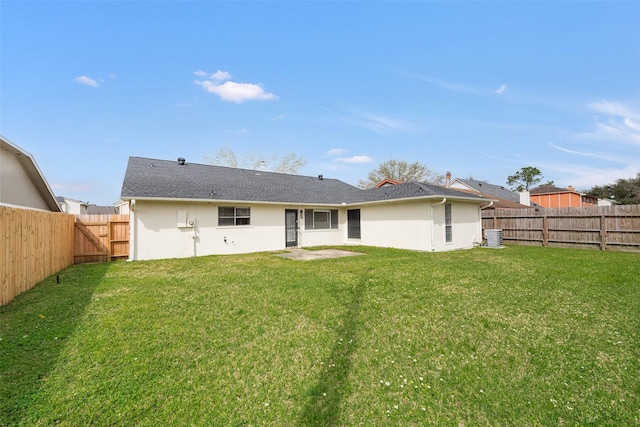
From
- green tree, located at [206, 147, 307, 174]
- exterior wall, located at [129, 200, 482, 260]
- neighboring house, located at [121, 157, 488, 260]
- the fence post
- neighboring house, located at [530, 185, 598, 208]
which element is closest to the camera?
exterior wall, located at [129, 200, 482, 260]

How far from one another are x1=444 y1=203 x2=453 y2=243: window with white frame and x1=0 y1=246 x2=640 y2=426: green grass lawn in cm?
660

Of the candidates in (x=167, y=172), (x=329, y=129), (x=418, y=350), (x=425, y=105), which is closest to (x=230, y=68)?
(x=167, y=172)

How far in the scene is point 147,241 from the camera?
35.6ft

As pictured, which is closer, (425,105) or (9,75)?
(9,75)

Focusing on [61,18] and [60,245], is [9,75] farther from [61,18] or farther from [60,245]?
[60,245]

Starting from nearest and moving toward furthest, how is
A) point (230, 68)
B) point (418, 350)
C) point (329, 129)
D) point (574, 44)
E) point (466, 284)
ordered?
point (418, 350) < point (466, 284) < point (574, 44) < point (230, 68) < point (329, 129)

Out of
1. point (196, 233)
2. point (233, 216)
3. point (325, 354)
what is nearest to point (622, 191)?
point (233, 216)

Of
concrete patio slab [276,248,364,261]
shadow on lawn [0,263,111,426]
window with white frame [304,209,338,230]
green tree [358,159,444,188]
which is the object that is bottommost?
shadow on lawn [0,263,111,426]

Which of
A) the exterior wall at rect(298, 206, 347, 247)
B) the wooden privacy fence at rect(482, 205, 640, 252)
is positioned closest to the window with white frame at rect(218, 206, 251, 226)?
the exterior wall at rect(298, 206, 347, 247)

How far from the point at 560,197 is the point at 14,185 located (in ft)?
132

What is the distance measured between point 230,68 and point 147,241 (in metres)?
9.23

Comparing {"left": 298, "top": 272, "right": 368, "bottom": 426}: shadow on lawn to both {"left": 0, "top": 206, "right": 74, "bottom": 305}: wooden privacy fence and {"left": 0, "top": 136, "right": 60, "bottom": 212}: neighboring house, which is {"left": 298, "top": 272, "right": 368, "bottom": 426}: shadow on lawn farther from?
{"left": 0, "top": 136, "right": 60, "bottom": 212}: neighboring house

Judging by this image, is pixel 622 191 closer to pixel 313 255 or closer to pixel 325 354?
pixel 313 255

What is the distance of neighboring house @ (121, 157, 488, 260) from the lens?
1115cm
